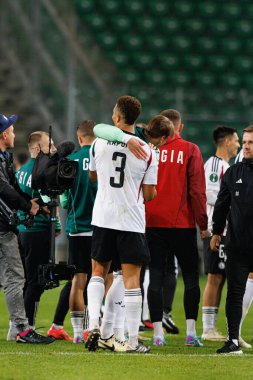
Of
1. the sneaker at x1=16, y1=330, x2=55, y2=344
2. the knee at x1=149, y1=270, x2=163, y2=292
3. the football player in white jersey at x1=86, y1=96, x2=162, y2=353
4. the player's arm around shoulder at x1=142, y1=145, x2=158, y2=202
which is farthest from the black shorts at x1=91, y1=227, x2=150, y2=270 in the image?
the knee at x1=149, y1=270, x2=163, y2=292

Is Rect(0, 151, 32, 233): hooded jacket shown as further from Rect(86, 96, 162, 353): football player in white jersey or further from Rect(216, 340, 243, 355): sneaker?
Rect(216, 340, 243, 355): sneaker

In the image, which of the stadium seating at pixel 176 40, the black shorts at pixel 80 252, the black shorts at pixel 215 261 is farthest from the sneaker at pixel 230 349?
the stadium seating at pixel 176 40

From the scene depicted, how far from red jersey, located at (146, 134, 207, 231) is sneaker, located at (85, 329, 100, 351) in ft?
4.88

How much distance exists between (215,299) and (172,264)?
1.20m

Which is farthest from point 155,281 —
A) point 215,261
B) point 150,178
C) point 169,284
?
point 169,284

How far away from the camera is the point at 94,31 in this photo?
2184 cm

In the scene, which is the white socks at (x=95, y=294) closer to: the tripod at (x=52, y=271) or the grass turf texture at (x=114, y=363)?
the grass turf texture at (x=114, y=363)

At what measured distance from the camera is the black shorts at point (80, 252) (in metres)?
8.59

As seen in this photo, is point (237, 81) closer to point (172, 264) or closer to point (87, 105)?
point (87, 105)

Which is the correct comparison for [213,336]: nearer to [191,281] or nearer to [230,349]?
[191,281]

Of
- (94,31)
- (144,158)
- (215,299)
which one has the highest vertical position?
(94,31)

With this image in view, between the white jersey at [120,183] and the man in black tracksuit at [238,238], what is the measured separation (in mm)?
685

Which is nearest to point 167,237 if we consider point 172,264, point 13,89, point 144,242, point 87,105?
point 144,242

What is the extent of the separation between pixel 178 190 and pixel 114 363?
85.8 inches
